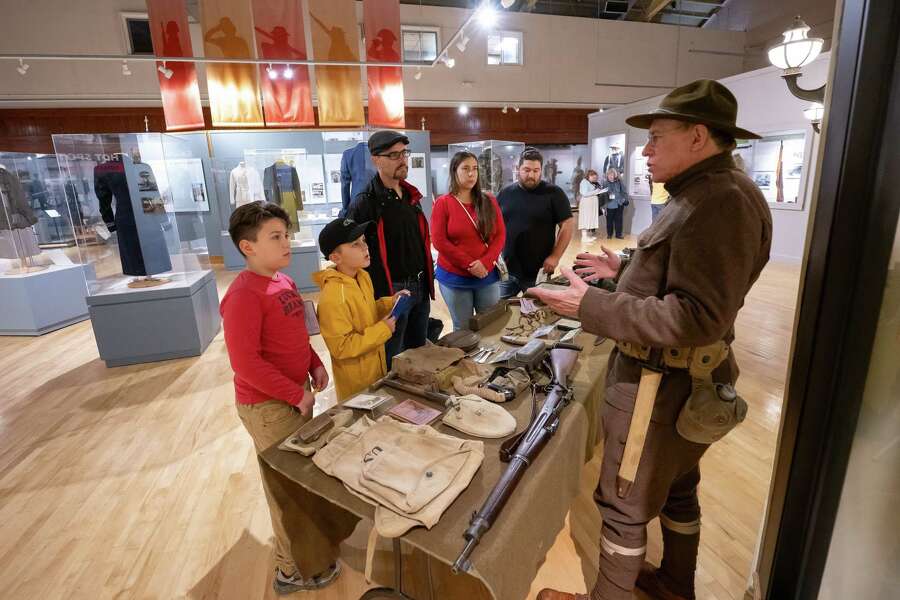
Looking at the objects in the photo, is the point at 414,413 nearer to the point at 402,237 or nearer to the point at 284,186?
the point at 402,237

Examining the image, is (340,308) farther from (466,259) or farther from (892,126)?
(892,126)

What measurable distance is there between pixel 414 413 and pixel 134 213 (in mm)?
4621

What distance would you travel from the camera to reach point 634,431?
139 centimetres

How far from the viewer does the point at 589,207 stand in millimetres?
11734

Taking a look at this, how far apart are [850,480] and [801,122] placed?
9.26 meters

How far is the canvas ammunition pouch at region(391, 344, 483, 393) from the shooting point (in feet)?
5.93

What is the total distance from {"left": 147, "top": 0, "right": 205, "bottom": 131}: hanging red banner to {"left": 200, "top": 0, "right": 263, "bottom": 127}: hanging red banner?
0.27 m

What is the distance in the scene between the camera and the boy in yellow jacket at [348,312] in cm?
196

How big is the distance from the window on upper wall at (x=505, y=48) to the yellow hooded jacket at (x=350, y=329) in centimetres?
1200

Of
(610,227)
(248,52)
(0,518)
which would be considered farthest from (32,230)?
(610,227)

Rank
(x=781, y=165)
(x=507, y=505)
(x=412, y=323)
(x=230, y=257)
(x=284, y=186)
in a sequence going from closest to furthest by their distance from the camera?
(x=507, y=505) → (x=412, y=323) → (x=284, y=186) → (x=781, y=165) → (x=230, y=257)

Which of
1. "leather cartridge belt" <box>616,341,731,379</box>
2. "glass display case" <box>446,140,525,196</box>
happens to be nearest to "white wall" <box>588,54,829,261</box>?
"glass display case" <box>446,140,525,196</box>

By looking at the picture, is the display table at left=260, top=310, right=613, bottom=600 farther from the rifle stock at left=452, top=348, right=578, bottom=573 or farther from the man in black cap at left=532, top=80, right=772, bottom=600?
the man in black cap at left=532, top=80, right=772, bottom=600

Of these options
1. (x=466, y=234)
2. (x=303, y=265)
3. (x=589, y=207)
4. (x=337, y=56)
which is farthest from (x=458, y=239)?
(x=589, y=207)
